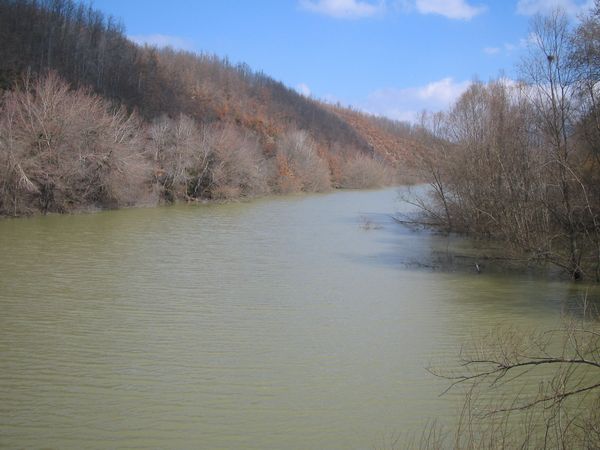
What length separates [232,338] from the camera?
969 centimetres

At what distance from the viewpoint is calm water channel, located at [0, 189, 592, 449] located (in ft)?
21.3

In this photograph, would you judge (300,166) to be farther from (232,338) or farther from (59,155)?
(232,338)

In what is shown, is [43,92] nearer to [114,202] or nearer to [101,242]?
[114,202]

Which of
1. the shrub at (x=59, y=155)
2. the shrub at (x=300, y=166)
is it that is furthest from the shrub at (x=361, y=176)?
the shrub at (x=59, y=155)

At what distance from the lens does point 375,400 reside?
24.1ft

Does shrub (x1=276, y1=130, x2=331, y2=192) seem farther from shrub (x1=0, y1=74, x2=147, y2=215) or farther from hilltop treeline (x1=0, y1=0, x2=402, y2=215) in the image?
shrub (x1=0, y1=74, x2=147, y2=215)

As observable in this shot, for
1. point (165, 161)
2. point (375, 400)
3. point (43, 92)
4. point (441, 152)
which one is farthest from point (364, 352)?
point (165, 161)

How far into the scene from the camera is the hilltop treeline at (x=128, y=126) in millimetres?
28828

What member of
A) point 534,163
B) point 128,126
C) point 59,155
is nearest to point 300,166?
point 128,126

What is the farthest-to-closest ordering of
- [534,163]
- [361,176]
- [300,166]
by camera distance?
[361,176] → [300,166] → [534,163]

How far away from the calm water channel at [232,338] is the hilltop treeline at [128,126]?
32.8ft

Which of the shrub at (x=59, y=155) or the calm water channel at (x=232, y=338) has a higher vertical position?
the shrub at (x=59, y=155)

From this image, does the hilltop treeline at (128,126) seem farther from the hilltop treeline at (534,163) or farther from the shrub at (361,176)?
the hilltop treeline at (534,163)

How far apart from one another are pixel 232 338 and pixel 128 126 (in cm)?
2976
